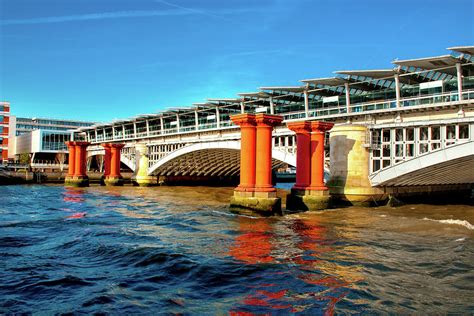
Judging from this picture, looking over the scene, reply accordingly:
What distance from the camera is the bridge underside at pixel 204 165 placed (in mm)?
52531

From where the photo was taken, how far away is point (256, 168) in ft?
79.7

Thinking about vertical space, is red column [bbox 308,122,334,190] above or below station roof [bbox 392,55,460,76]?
below

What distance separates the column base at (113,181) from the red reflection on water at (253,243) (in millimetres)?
39689

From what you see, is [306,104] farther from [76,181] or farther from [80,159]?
[80,159]

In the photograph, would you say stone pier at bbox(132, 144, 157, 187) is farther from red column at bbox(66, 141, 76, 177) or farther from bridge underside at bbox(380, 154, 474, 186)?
bridge underside at bbox(380, 154, 474, 186)

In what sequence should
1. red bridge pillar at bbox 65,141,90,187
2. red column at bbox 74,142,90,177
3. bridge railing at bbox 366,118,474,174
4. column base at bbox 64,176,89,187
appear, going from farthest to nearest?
1. red column at bbox 74,142,90,177
2. red bridge pillar at bbox 65,141,90,187
3. column base at bbox 64,176,89,187
4. bridge railing at bbox 366,118,474,174

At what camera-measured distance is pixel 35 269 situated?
1135 cm

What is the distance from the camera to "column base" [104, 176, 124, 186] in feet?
190

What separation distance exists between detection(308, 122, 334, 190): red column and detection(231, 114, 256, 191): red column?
498cm

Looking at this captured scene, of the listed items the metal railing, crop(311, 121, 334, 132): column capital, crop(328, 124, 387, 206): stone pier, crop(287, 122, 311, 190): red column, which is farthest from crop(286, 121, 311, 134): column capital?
the metal railing

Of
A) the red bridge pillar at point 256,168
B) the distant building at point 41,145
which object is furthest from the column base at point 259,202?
the distant building at point 41,145

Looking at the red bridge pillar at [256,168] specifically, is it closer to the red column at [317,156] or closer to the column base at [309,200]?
the column base at [309,200]

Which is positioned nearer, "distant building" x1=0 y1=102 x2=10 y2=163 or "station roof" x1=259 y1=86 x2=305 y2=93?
"station roof" x1=259 y1=86 x2=305 y2=93

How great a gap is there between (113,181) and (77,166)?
4.84 m
